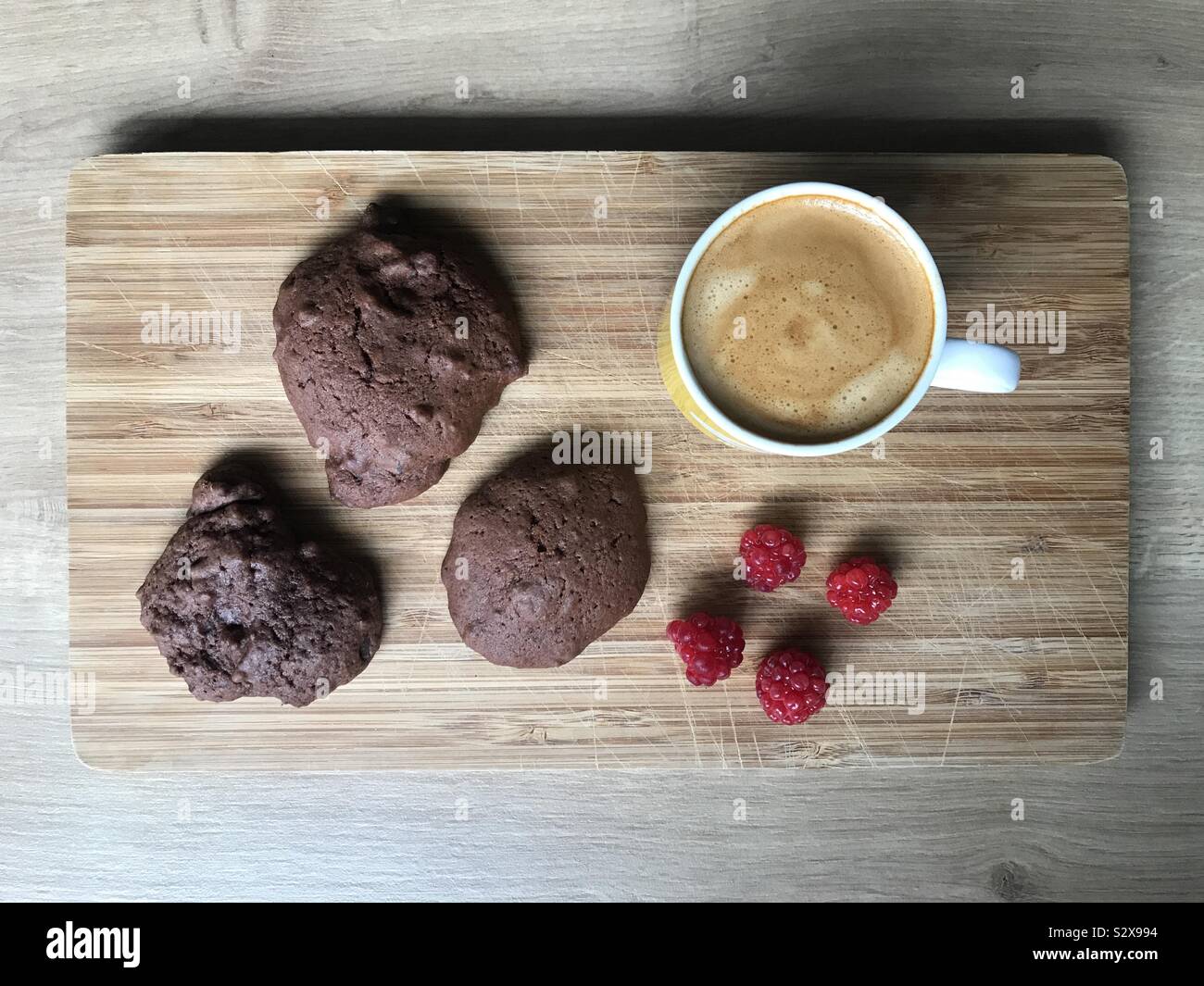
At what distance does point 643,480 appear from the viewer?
67.8 inches

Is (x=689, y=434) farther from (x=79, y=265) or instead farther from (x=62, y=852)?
(x=62, y=852)

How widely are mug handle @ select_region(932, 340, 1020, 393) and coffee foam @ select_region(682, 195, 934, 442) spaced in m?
0.04

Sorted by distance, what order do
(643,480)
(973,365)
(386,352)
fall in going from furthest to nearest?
(643,480), (386,352), (973,365)

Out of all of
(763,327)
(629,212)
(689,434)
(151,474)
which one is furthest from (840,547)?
(151,474)

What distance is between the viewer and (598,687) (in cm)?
173

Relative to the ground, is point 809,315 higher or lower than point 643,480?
higher

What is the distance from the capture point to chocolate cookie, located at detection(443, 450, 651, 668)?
5.25 ft

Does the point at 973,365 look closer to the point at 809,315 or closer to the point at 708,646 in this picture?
the point at 809,315

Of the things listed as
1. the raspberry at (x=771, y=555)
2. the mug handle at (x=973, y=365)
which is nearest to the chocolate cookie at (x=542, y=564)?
the raspberry at (x=771, y=555)

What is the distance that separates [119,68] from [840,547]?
6.00 feet

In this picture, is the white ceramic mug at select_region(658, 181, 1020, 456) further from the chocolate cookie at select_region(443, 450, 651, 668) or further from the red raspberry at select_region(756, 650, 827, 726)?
the red raspberry at select_region(756, 650, 827, 726)

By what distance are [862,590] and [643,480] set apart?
0.48 meters

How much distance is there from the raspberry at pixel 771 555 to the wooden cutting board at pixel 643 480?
0.26ft

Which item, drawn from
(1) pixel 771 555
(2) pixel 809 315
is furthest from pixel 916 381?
(1) pixel 771 555
